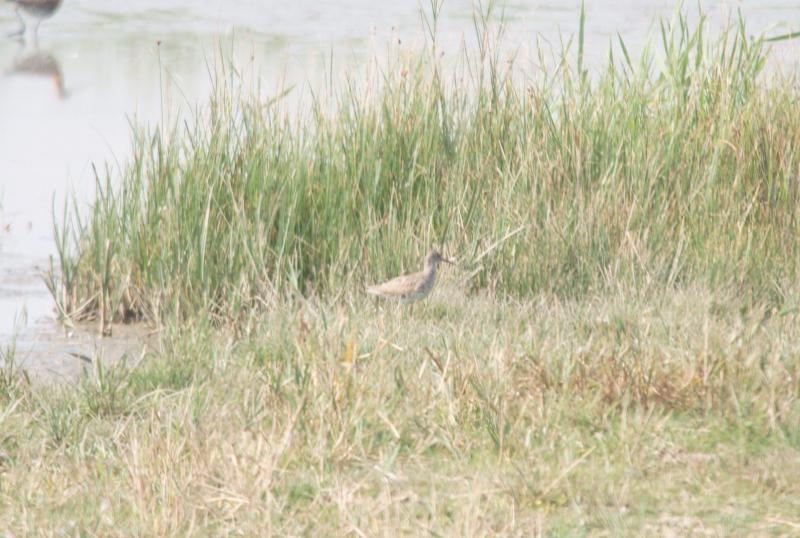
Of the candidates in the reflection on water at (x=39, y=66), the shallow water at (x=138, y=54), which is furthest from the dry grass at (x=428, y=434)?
the reflection on water at (x=39, y=66)

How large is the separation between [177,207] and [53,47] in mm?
9300

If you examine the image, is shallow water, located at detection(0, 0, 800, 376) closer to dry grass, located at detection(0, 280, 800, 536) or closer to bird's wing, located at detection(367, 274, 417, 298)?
bird's wing, located at detection(367, 274, 417, 298)

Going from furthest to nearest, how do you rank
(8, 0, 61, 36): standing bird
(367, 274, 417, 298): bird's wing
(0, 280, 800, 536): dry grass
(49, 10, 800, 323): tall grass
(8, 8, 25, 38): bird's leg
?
1. (8, 8, 25, 38): bird's leg
2. (8, 0, 61, 36): standing bird
3. (49, 10, 800, 323): tall grass
4. (367, 274, 417, 298): bird's wing
5. (0, 280, 800, 536): dry grass

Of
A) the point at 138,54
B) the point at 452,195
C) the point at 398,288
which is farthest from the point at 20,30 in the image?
the point at 398,288

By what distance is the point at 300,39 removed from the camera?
1444 centimetres

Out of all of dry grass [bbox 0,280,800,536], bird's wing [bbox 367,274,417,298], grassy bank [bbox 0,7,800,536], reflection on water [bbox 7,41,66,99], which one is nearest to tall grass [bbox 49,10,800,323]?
grassy bank [bbox 0,7,800,536]

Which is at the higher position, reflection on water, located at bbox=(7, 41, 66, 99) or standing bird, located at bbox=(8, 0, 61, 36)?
standing bird, located at bbox=(8, 0, 61, 36)

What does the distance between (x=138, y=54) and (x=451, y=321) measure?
9629 millimetres

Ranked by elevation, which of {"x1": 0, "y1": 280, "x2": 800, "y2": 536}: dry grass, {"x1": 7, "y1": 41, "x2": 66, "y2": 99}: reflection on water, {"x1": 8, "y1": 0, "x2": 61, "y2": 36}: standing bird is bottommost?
{"x1": 7, "y1": 41, "x2": 66, "y2": 99}: reflection on water

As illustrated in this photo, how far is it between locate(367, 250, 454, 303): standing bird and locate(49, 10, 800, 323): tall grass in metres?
0.53

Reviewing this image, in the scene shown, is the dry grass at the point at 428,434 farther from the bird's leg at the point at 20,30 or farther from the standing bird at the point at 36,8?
the bird's leg at the point at 20,30

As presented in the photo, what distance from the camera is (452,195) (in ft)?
21.5

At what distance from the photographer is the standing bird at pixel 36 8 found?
597 inches

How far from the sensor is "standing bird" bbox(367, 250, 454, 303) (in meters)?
5.53
